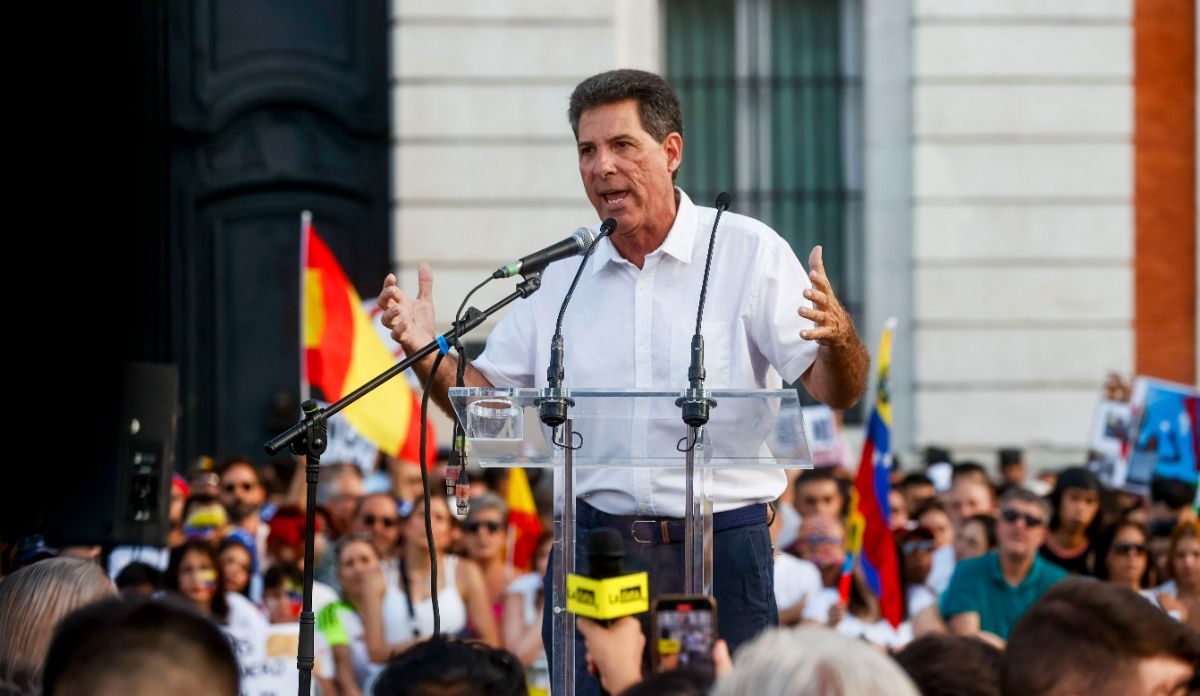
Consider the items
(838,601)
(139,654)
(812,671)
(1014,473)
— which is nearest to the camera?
(812,671)

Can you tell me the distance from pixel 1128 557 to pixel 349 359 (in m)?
4.48

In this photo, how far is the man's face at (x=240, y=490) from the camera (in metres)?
10.3

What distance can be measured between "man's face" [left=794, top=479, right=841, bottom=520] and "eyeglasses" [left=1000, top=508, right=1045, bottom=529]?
1331 mm

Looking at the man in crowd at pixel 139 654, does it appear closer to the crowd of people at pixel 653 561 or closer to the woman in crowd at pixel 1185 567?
the crowd of people at pixel 653 561

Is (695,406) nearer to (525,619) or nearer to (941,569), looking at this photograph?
(525,619)

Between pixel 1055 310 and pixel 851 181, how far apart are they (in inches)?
78.4

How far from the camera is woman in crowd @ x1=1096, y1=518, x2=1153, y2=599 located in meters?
8.65

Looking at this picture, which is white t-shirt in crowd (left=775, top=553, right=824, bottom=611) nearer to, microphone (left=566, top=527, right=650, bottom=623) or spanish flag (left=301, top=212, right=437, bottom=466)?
spanish flag (left=301, top=212, right=437, bottom=466)

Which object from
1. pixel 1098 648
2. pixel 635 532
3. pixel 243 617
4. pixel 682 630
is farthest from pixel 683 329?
pixel 243 617

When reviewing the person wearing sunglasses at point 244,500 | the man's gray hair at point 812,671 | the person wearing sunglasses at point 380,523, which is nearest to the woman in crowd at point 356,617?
the person wearing sunglasses at point 380,523

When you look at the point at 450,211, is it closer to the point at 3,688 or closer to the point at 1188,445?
the point at 1188,445

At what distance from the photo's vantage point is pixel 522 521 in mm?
10398

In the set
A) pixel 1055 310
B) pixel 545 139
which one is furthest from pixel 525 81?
pixel 1055 310

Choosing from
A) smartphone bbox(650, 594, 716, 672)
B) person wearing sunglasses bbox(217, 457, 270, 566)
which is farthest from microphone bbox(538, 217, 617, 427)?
person wearing sunglasses bbox(217, 457, 270, 566)
